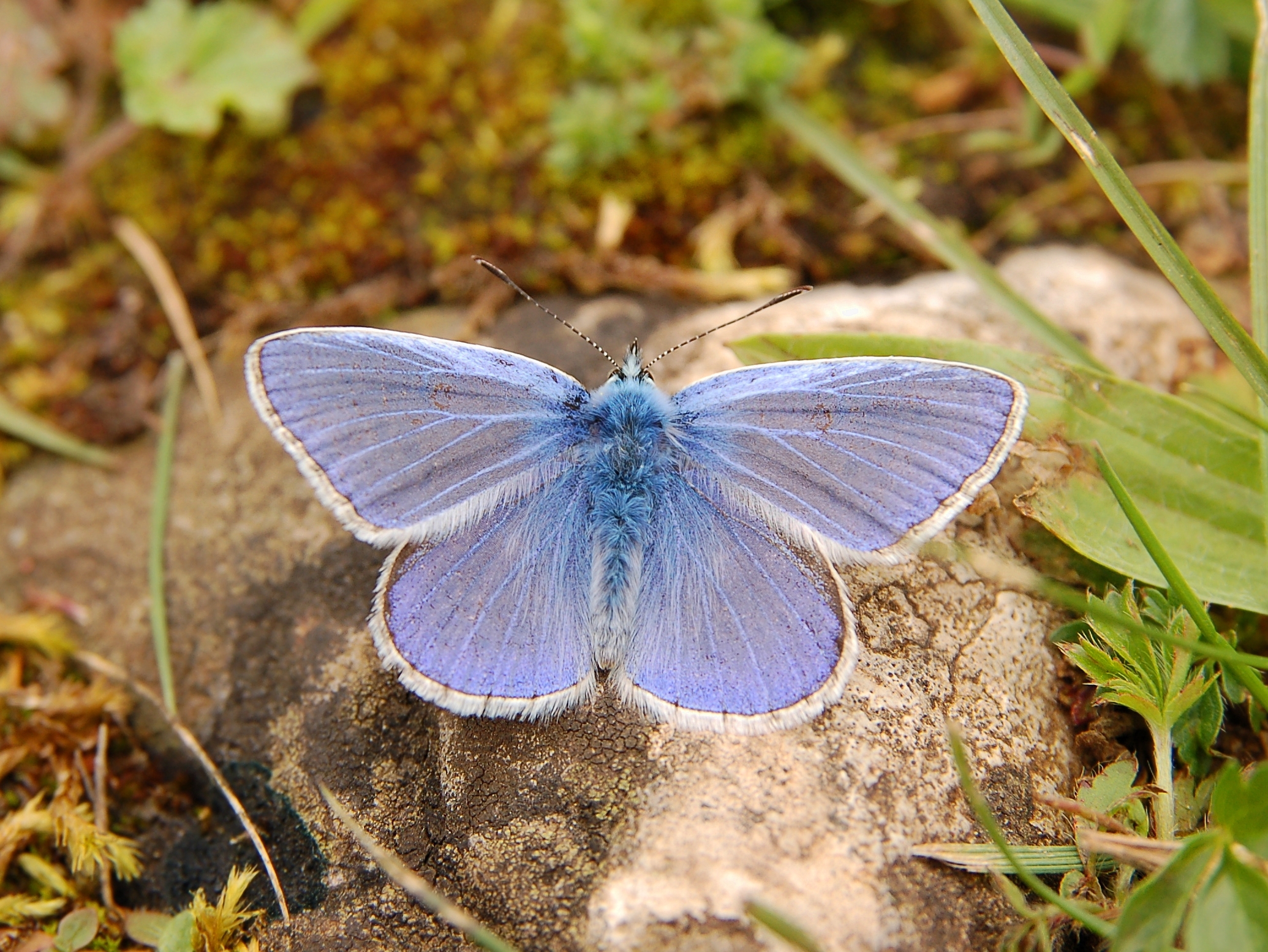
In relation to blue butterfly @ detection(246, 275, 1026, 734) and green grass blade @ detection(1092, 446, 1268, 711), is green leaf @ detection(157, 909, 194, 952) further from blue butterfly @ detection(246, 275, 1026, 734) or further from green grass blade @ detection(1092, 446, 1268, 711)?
green grass blade @ detection(1092, 446, 1268, 711)

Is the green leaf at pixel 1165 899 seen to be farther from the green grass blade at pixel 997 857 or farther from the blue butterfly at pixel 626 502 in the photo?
the blue butterfly at pixel 626 502

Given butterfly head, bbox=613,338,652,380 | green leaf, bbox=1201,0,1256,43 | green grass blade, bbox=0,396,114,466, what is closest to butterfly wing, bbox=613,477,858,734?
butterfly head, bbox=613,338,652,380

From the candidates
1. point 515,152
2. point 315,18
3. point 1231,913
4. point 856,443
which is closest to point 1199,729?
point 1231,913

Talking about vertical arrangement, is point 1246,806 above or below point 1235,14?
below

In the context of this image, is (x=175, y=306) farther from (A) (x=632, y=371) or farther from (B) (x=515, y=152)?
(A) (x=632, y=371)

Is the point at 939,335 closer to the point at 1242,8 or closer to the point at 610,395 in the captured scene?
the point at 610,395

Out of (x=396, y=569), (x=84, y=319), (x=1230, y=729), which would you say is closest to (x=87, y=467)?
(x=84, y=319)
